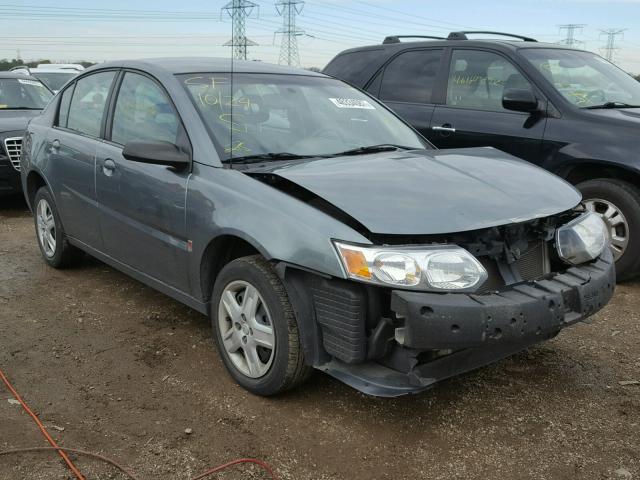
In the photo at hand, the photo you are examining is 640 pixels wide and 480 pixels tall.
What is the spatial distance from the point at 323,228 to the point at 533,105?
3232 mm

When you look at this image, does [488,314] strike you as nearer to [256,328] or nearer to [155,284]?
[256,328]

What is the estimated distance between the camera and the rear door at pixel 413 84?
239 inches

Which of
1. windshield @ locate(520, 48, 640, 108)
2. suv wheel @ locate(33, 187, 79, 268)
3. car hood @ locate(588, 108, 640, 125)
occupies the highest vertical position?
windshield @ locate(520, 48, 640, 108)

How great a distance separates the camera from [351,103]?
413cm

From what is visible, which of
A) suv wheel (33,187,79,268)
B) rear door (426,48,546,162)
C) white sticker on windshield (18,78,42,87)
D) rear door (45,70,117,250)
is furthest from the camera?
white sticker on windshield (18,78,42,87)

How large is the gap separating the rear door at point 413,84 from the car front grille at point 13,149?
4330 mm

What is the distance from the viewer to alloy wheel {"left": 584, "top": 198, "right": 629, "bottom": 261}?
490 centimetres

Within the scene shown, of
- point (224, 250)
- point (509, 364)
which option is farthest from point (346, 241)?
point (509, 364)

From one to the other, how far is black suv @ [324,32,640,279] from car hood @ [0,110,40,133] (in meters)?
4.17

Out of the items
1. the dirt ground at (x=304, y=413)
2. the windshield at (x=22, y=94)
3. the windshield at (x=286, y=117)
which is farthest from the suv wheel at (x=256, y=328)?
the windshield at (x=22, y=94)

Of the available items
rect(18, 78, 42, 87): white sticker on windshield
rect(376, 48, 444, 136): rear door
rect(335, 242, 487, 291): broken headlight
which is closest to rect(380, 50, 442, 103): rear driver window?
rect(376, 48, 444, 136): rear door

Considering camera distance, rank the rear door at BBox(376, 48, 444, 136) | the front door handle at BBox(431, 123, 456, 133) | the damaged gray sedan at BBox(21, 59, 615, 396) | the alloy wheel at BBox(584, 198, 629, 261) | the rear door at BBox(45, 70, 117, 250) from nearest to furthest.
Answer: the damaged gray sedan at BBox(21, 59, 615, 396)
the rear door at BBox(45, 70, 117, 250)
the alloy wheel at BBox(584, 198, 629, 261)
the front door handle at BBox(431, 123, 456, 133)
the rear door at BBox(376, 48, 444, 136)

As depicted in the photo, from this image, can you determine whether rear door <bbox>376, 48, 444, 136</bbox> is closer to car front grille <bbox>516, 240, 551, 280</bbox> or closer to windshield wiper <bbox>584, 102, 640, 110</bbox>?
windshield wiper <bbox>584, 102, 640, 110</bbox>

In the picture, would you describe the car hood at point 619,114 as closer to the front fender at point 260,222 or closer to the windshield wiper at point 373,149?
the windshield wiper at point 373,149
